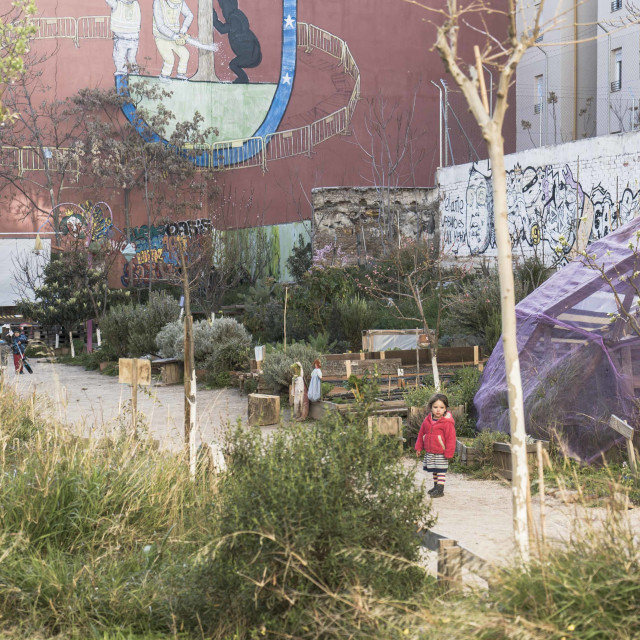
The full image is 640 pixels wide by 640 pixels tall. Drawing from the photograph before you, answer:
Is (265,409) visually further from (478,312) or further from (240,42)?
(240,42)

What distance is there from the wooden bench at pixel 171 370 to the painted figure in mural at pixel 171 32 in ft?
48.0

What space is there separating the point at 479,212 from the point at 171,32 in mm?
12054

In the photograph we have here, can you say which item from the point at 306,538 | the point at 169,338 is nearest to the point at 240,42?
the point at 169,338

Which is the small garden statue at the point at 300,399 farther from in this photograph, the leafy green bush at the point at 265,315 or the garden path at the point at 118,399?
the leafy green bush at the point at 265,315

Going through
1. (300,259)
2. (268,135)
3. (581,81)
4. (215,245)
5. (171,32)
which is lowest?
(300,259)

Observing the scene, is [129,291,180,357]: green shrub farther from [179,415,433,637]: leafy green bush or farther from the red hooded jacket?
[179,415,433,637]: leafy green bush

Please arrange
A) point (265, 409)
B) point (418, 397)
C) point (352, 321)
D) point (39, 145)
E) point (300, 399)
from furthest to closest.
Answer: point (39, 145)
point (352, 321)
point (300, 399)
point (265, 409)
point (418, 397)

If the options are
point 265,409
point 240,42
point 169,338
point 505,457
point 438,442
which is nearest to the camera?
point 438,442

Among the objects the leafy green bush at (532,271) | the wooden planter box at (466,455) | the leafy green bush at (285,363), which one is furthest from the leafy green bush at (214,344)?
the wooden planter box at (466,455)

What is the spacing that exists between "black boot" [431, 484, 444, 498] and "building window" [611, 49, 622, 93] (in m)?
20.8

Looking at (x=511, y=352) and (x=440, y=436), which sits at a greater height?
(x=511, y=352)

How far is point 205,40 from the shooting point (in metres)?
28.5

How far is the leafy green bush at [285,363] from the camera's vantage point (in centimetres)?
1331

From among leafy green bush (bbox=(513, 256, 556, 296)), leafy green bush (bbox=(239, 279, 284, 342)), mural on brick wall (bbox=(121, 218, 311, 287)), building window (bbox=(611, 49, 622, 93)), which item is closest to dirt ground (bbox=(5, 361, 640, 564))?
leafy green bush (bbox=(239, 279, 284, 342))
